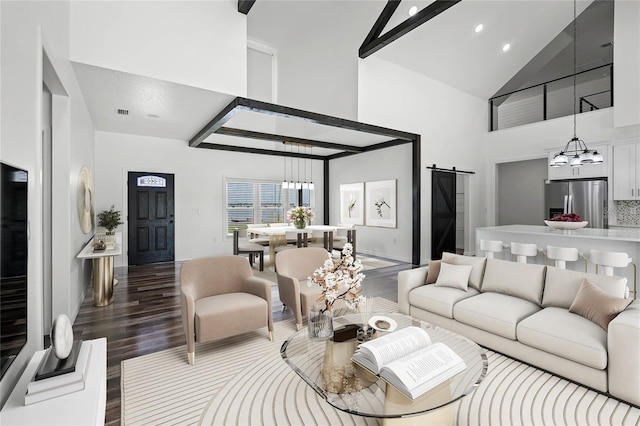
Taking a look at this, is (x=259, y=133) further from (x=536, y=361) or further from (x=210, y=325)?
(x=536, y=361)

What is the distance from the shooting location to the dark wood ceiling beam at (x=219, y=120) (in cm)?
449

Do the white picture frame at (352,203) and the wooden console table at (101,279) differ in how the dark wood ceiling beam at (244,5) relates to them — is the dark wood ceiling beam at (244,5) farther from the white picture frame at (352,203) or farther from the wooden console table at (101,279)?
the white picture frame at (352,203)

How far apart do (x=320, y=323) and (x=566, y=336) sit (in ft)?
5.73

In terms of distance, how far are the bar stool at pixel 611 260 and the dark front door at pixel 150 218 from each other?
7308 millimetres

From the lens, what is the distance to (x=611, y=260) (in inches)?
139

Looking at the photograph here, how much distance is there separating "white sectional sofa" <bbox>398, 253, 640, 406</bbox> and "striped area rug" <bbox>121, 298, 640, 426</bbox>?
5.1 inches

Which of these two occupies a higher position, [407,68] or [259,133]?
[407,68]

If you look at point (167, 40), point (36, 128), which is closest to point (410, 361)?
point (36, 128)

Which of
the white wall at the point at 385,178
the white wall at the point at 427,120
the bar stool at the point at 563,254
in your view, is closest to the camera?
the bar stool at the point at 563,254

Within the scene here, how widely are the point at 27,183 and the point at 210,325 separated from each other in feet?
5.23

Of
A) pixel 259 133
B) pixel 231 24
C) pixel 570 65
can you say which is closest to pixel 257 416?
pixel 231 24

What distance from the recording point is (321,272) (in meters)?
2.18

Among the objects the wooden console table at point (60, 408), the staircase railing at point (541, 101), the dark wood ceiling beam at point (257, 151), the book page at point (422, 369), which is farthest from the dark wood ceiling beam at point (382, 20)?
the wooden console table at point (60, 408)

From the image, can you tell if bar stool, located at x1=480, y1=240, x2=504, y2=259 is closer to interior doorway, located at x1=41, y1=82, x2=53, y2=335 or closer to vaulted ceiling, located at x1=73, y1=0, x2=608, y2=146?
vaulted ceiling, located at x1=73, y1=0, x2=608, y2=146
